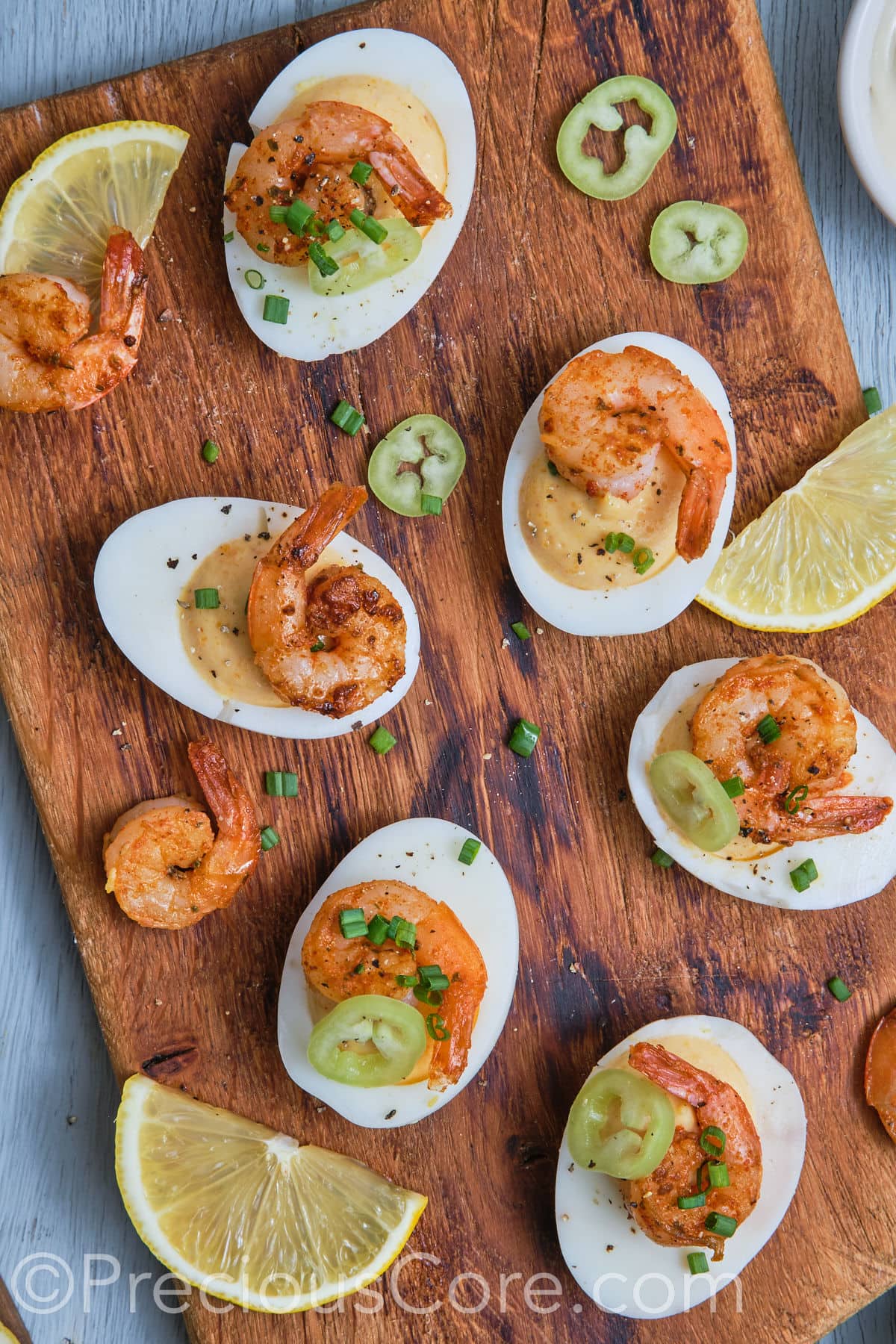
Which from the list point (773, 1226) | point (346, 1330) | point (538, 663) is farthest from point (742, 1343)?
point (538, 663)

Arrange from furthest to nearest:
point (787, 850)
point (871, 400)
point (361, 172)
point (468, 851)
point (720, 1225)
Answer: point (871, 400)
point (787, 850)
point (468, 851)
point (720, 1225)
point (361, 172)

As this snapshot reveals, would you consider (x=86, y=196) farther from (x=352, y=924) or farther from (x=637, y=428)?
(x=352, y=924)

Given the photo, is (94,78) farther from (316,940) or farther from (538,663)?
(316,940)

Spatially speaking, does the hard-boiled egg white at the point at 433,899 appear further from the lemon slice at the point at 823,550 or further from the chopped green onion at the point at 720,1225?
the lemon slice at the point at 823,550

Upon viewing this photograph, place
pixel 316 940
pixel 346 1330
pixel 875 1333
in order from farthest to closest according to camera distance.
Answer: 1. pixel 875 1333
2. pixel 346 1330
3. pixel 316 940

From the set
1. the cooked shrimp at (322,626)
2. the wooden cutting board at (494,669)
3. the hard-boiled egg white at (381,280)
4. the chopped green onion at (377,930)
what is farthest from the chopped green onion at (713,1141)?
the hard-boiled egg white at (381,280)

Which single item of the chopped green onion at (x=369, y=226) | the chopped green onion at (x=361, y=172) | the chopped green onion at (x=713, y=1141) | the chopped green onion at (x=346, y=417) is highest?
the chopped green onion at (x=361, y=172)

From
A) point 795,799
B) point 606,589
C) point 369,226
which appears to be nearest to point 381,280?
point 369,226
